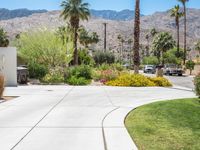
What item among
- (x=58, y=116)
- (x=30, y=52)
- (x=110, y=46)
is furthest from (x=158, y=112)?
(x=110, y=46)

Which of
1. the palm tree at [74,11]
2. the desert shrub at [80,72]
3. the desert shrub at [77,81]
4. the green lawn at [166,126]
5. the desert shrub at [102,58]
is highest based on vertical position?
the palm tree at [74,11]

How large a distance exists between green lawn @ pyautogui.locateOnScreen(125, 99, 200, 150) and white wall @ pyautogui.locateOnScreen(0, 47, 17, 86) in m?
12.5

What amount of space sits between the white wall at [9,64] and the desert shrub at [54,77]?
4.43 metres

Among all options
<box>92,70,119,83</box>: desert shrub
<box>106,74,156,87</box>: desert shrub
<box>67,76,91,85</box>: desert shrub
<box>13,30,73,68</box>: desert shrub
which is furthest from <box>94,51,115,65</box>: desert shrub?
<box>106,74,156,87</box>: desert shrub

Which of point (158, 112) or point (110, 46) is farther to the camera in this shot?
point (110, 46)

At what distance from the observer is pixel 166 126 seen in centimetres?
1208

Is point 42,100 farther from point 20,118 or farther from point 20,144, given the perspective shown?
point 20,144

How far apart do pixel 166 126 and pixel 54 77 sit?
65.3ft

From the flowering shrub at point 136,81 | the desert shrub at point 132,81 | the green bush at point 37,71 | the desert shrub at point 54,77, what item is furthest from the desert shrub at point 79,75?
the desert shrub at point 132,81

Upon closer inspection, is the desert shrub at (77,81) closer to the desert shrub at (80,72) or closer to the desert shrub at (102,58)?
the desert shrub at (80,72)

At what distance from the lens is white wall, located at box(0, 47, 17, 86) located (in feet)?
86.6

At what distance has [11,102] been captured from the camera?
17.6 meters

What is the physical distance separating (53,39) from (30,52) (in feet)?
7.79

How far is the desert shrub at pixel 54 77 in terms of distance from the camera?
1220 inches
